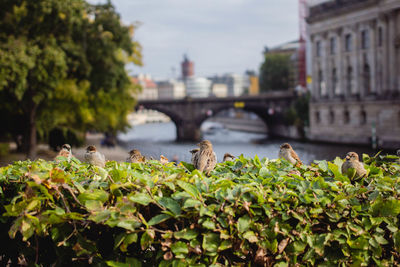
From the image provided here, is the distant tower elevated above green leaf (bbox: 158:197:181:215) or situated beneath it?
elevated above

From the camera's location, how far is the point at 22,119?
34.2 metres

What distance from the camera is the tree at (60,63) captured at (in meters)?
26.6

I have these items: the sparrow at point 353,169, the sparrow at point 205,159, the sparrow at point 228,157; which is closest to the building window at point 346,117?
the sparrow at point 228,157

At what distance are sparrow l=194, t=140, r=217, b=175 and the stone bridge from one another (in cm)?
6460

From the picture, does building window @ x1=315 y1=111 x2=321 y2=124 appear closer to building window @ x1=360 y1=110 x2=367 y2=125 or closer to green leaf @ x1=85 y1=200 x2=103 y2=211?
building window @ x1=360 y1=110 x2=367 y2=125

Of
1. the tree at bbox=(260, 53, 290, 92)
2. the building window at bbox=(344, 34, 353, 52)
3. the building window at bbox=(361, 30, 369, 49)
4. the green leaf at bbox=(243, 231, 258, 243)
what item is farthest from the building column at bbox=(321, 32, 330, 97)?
the green leaf at bbox=(243, 231, 258, 243)

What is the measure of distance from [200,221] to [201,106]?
68583 millimetres

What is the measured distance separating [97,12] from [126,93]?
5654mm

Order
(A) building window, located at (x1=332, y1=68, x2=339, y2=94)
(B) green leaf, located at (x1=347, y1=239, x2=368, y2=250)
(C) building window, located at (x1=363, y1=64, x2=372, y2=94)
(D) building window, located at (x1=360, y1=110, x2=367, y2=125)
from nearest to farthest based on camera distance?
(B) green leaf, located at (x1=347, y1=239, x2=368, y2=250) → (D) building window, located at (x1=360, y1=110, x2=367, y2=125) → (C) building window, located at (x1=363, y1=64, x2=372, y2=94) → (A) building window, located at (x1=332, y1=68, x2=339, y2=94)

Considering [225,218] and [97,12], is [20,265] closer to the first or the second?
[225,218]

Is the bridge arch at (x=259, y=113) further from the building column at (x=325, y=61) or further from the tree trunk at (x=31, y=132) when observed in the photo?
the tree trunk at (x=31, y=132)

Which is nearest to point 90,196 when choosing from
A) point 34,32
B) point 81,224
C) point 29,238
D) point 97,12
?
point 81,224

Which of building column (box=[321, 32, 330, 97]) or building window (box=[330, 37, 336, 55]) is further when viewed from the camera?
building column (box=[321, 32, 330, 97])

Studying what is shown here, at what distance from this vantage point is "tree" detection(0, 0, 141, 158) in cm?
2662
